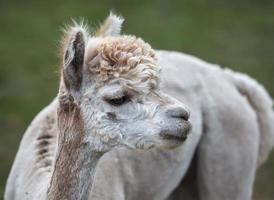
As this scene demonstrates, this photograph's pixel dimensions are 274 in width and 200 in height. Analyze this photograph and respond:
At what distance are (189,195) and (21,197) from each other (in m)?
Result: 1.54

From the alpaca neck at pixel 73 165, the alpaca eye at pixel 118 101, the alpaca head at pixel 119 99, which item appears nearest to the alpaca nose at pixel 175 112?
the alpaca head at pixel 119 99

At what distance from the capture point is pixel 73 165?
5.33m

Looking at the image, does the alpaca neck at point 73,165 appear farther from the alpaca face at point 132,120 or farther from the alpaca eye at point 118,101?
the alpaca eye at point 118,101

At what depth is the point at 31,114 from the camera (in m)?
11.2

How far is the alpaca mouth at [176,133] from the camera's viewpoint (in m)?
5.26

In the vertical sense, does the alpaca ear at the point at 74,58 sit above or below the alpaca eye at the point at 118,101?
above

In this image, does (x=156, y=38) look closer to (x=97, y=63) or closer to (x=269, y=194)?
(x=269, y=194)

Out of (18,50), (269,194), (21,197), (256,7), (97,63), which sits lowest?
(21,197)

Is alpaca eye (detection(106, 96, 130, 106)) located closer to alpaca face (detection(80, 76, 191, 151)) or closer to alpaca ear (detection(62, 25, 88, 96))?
alpaca face (detection(80, 76, 191, 151))

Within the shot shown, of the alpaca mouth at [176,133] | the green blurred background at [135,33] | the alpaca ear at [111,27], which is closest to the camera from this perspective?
the alpaca mouth at [176,133]

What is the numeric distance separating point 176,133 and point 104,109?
0.38 m

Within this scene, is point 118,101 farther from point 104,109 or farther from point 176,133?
point 176,133

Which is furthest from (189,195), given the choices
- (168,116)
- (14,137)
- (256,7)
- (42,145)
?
(256,7)

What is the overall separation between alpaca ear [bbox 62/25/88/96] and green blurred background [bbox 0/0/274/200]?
529cm
